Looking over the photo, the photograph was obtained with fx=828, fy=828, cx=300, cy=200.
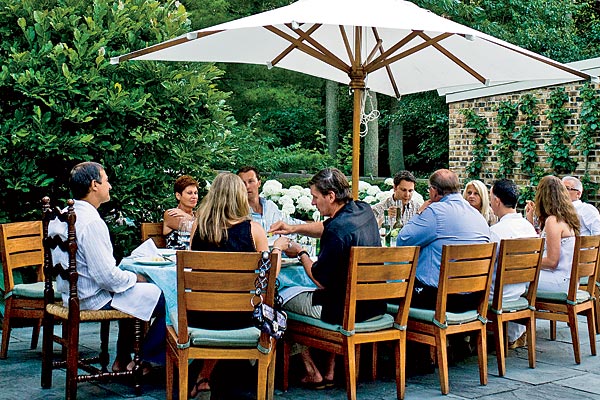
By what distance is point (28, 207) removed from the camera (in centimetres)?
723

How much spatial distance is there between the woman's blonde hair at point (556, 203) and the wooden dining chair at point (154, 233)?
291 centimetres

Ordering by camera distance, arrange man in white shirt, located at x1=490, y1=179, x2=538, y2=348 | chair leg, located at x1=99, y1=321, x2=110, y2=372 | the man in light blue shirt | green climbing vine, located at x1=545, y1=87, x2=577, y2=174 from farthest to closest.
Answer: green climbing vine, located at x1=545, y1=87, x2=577, y2=174
man in white shirt, located at x1=490, y1=179, x2=538, y2=348
the man in light blue shirt
chair leg, located at x1=99, y1=321, x2=110, y2=372

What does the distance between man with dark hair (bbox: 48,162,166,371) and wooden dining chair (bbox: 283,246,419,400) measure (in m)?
0.95

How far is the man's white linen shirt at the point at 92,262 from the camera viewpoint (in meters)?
4.82

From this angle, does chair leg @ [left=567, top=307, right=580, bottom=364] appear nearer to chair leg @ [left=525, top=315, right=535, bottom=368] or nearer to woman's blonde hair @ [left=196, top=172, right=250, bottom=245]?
chair leg @ [left=525, top=315, right=535, bottom=368]

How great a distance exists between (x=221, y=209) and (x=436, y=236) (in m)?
1.58

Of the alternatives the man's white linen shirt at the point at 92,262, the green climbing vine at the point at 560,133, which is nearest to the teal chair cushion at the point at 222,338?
the man's white linen shirt at the point at 92,262

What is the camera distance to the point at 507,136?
37.2 ft

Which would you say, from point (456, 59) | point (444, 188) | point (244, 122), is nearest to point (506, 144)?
point (456, 59)

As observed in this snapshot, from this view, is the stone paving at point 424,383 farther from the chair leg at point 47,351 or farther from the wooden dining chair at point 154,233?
the wooden dining chair at point 154,233

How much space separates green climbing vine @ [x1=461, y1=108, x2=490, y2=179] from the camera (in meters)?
11.7

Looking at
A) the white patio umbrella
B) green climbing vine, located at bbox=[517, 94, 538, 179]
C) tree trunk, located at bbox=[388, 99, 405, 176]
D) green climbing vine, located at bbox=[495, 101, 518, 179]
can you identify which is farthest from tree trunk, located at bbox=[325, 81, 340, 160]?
the white patio umbrella

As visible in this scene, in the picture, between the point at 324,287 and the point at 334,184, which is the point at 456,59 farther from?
the point at 324,287

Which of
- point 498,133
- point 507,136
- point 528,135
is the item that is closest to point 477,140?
point 498,133
